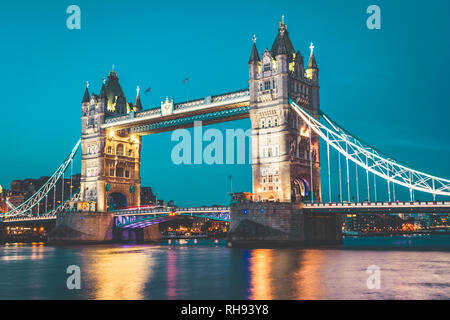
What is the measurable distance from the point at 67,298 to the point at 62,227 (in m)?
71.5

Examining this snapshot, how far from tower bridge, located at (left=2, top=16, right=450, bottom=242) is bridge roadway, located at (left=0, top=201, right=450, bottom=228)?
12 cm

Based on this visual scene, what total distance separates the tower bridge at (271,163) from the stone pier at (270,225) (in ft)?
0.42

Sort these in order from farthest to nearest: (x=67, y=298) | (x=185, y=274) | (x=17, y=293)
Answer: (x=185, y=274), (x=17, y=293), (x=67, y=298)

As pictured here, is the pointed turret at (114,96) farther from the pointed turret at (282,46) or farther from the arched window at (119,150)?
the pointed turret at (282,46)

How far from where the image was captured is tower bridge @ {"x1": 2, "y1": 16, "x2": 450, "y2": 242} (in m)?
63.7

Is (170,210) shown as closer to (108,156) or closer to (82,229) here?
(82,229)

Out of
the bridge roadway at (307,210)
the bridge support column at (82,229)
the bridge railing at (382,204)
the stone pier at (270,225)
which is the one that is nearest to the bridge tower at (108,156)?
the bridge support column at (82,229)

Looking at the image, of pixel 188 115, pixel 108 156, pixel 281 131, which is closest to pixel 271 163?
pixel 281 131

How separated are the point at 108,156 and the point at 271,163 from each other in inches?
1527
